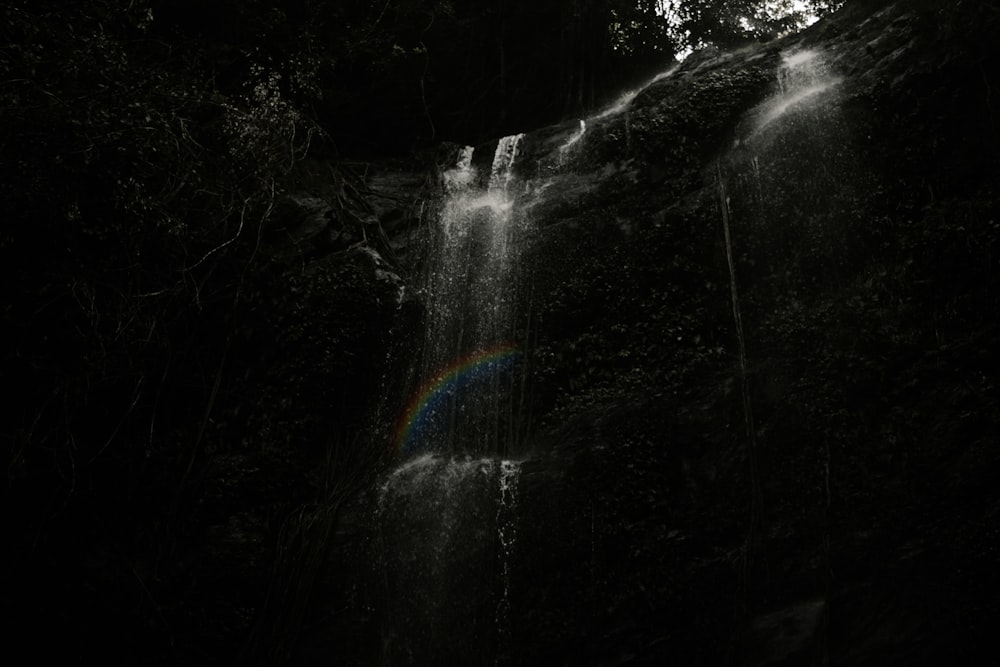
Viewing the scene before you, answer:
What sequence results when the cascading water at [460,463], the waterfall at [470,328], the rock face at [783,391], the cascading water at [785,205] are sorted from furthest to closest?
the waterfall at [470,328]
the cascading water at [785,205]
the cascading water at [460,463]
the rock face at [783,391]

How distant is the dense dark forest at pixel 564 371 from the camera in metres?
4.88

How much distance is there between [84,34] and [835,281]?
23.8 ft

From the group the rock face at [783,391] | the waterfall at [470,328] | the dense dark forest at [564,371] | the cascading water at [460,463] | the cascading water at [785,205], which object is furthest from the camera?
the waterfall at [470,328]

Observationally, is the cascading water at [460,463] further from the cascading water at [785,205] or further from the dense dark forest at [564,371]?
the cascading water at [785,205]

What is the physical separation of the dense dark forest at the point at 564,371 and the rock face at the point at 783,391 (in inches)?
1.0

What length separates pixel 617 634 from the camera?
16.1ft

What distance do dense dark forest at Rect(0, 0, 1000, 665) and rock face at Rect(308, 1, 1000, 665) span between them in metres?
0.02

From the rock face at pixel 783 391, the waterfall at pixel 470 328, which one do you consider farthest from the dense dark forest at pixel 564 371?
the waterfall at pixel 470 328

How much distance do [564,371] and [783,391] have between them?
192 cm

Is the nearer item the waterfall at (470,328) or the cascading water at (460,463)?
the cascading water at (460,463)

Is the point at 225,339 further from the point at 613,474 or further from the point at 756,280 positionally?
the point at 756,280

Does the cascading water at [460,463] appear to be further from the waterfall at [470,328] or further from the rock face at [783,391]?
the rock face at [783,391]

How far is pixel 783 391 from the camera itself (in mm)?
5309

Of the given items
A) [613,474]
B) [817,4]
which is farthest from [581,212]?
[817,4]
